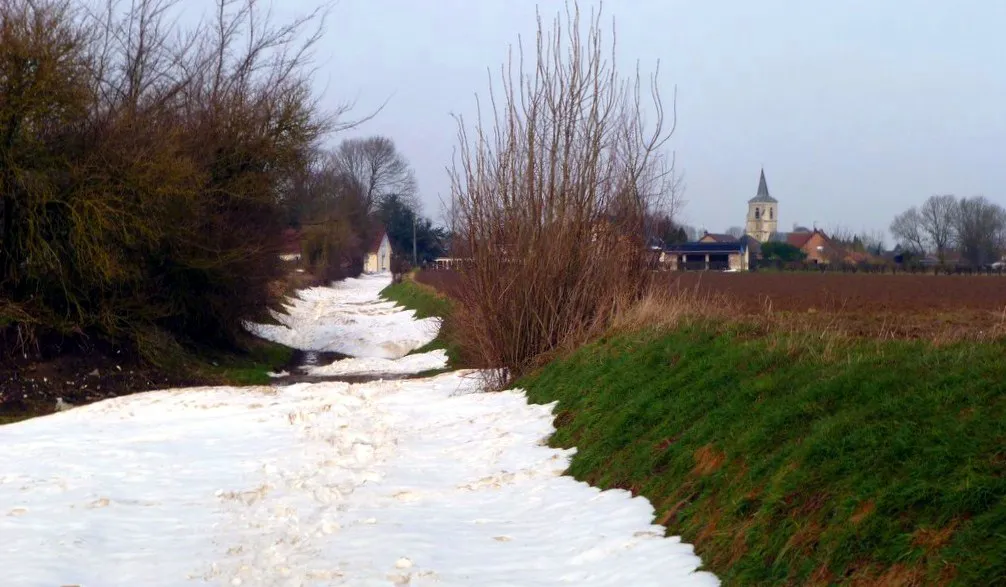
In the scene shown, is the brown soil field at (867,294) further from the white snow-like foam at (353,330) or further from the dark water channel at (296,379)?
the white snow-like foam at (353,330)

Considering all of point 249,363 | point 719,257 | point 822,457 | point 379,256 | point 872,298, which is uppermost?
point 379,256

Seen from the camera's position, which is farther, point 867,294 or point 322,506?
point 867,294

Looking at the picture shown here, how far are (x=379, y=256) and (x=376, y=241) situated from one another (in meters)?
7.81

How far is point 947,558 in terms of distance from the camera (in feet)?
15.9

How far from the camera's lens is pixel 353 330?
34719mm

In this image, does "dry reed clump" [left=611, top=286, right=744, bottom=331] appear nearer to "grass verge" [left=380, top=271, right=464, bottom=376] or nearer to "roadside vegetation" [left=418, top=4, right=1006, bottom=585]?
"roadside vegetation" [left=418, top=4, right=1006, bottom=585]

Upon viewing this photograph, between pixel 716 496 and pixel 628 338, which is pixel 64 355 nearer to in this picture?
pixel 628 338

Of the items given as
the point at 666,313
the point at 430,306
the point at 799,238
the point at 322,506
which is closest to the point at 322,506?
the point at 322,506

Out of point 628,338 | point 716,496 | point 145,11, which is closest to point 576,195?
point 628,338

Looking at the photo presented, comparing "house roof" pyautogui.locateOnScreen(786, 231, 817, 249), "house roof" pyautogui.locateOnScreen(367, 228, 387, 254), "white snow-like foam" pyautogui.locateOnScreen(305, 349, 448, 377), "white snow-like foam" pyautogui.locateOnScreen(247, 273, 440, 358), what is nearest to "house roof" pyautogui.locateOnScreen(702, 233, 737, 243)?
"house roof" pyautogui.locateOnScreen(786, 231, 817, 249)

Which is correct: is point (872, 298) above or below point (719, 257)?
below

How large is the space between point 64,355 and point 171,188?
415 centimetres

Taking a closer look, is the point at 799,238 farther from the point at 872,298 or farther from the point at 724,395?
the point at 724,395

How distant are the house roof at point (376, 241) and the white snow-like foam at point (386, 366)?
2766 inches
